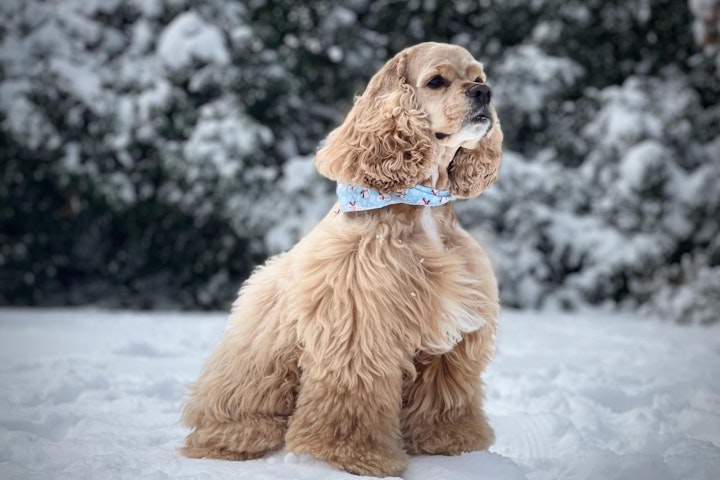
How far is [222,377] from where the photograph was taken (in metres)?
2.62

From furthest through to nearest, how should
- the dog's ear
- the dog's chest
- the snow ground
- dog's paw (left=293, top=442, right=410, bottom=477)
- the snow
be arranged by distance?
the snow, the dog's ear, the dog's chest, the snow ground, dog's paw (left=293, top=442, right=410, bottom=477)

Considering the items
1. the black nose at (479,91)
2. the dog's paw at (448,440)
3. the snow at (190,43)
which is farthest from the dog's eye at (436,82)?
the snow at (190,43)

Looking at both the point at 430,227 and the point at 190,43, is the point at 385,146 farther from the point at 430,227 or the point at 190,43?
the point at 190,43

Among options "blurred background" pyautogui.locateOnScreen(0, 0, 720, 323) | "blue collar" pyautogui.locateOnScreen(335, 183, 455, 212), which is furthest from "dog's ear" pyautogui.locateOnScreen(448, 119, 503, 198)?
"blurred background" pyautogui.locateOnScreen(0, 0, 720, 323)

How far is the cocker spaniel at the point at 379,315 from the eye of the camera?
2396mm

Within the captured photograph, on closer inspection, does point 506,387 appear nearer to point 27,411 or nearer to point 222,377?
point 222,377

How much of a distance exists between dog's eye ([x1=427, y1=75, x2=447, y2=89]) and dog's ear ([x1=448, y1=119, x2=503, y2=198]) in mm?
283

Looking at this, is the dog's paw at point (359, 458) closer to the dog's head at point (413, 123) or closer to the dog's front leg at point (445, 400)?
the dog's front leg at point (445, 400)

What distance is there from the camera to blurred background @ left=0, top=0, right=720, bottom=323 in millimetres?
8828

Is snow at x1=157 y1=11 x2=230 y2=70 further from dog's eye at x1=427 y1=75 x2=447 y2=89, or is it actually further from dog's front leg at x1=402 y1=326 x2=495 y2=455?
dog's front leg at x1=402 y1=326 x2=495 y2=455

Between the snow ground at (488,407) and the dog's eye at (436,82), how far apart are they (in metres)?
1.30

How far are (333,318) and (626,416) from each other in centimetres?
179

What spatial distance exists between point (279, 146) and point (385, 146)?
25.0 ft

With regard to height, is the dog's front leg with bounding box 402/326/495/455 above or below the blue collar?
below
